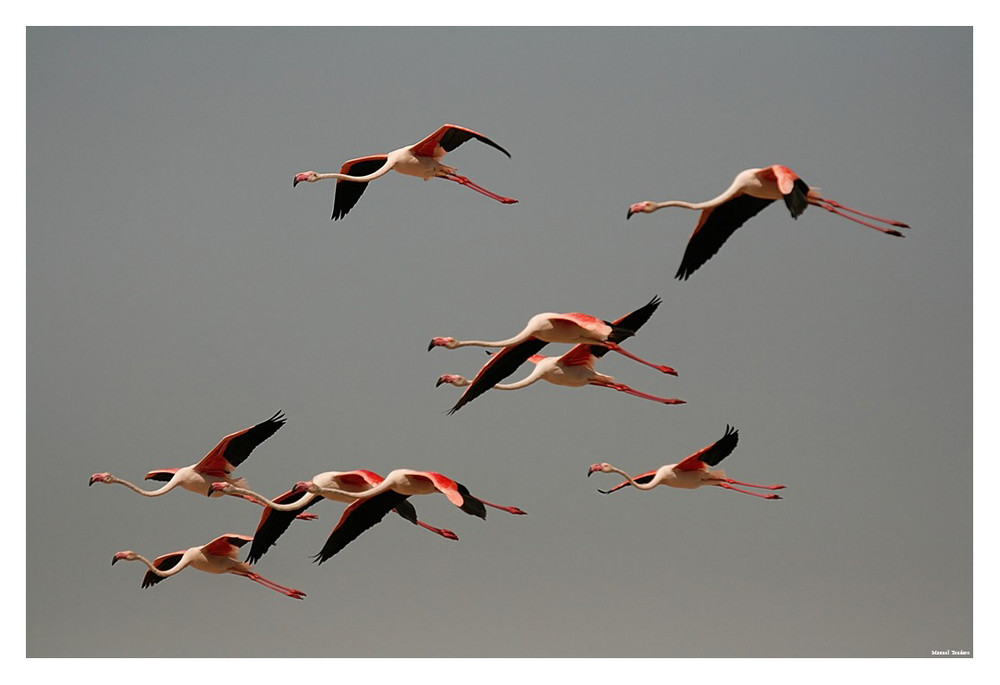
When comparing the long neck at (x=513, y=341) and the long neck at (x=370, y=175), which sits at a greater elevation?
the long neck at (x=370, y=175)

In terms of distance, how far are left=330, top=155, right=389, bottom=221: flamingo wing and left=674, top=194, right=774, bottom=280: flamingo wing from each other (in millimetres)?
1567

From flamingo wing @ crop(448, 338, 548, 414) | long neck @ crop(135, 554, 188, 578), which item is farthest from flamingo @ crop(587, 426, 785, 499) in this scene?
long neck @ crop(135, 554, 188, 578)

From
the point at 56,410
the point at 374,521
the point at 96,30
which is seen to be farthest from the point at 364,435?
the point at 96,30

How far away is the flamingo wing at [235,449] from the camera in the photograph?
252 inches

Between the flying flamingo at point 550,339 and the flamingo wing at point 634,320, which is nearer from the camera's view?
the flying flamingo at point 550,339

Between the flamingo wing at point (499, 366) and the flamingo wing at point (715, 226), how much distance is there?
2.49 feet

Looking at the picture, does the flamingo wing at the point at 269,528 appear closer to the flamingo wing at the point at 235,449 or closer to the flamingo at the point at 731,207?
the flamingo wing at the point at 235,449

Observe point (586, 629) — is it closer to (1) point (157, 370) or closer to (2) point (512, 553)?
(2) point (512, 553)

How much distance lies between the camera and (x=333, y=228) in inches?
275

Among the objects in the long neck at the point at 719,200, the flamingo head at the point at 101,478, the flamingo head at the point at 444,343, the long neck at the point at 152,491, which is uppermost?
the long neck at the point at 719,200

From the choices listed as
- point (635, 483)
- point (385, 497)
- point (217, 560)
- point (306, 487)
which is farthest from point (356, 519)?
point (635, 483)

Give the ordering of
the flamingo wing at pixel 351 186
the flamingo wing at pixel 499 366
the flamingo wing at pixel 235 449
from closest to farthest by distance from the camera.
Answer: the flamingo wing at pixel 499 366 → the flamingo wing at pixel 235 449 → the flamingo wing at pixel 351 186

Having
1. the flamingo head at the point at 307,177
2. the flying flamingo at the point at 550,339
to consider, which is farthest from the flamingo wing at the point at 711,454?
the flamingo head at the point at 307,177

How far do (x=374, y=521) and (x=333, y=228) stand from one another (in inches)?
62.4
